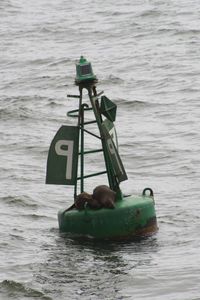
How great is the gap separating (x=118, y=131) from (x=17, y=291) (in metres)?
10.2

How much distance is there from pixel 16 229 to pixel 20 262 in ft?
5.52

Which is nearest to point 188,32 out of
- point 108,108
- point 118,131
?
point 118,131

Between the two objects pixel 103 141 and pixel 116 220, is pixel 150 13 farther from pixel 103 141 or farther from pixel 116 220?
pixel 116 220

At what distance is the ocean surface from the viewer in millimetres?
11312

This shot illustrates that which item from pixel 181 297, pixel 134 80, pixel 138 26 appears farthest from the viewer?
pixel 138 26

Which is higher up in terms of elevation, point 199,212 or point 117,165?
point 117,165

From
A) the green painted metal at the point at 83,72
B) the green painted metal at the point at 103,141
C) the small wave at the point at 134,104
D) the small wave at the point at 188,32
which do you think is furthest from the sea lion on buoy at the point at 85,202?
the small wave at the point at 188,32

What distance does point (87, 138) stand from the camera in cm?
2016

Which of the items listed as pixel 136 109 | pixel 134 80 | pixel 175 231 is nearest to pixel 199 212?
pixel 175 231

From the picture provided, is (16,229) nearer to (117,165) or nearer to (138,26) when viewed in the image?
(117,165)

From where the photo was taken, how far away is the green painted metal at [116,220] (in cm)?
1209

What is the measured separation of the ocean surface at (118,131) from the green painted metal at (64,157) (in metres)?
0.78

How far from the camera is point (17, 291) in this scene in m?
10.8

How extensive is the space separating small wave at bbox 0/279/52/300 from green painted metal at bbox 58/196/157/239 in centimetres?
153
